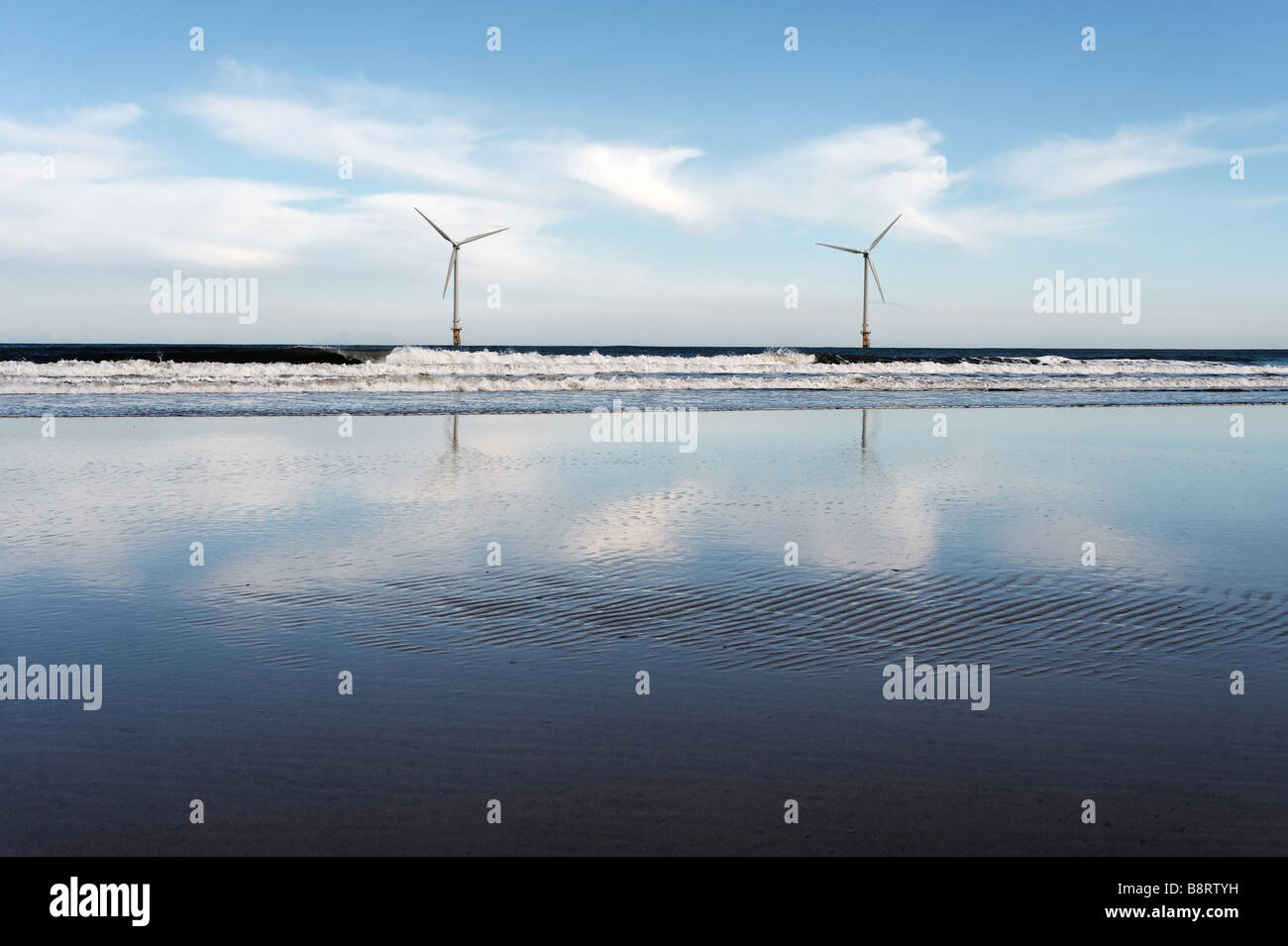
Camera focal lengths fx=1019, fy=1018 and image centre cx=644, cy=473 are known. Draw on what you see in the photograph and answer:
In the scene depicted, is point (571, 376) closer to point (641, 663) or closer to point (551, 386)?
point (551, 386)

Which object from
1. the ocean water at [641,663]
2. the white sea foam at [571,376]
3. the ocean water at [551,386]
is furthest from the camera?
the white sea foam at [571,376]

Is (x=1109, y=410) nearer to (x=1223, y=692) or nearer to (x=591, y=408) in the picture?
(x=591, y=408)

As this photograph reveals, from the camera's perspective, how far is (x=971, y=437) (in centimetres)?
2283

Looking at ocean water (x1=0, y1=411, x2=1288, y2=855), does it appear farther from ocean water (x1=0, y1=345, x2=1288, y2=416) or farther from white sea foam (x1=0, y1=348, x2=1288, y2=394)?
white sea foam (x1=0, y1=348, x2=1288, y2=394)

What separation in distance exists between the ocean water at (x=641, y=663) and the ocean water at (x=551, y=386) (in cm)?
1951

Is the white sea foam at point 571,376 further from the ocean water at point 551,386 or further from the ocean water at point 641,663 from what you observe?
the ocean water at point 641,663

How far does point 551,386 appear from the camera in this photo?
4341 centimetres

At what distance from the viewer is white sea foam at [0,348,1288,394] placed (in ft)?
133

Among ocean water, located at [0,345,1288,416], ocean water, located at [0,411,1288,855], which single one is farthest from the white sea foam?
ocean water, located at [0,411,1288,855]

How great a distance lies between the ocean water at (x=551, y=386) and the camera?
3334cm

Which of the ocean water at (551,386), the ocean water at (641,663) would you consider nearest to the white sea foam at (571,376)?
the ocean water at (551,386)

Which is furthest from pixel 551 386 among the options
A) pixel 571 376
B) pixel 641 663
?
pixel 641 663

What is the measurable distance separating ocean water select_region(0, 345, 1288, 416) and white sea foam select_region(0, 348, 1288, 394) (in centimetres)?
10

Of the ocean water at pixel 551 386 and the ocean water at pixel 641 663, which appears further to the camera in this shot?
the ocean water at pixel 551 386
